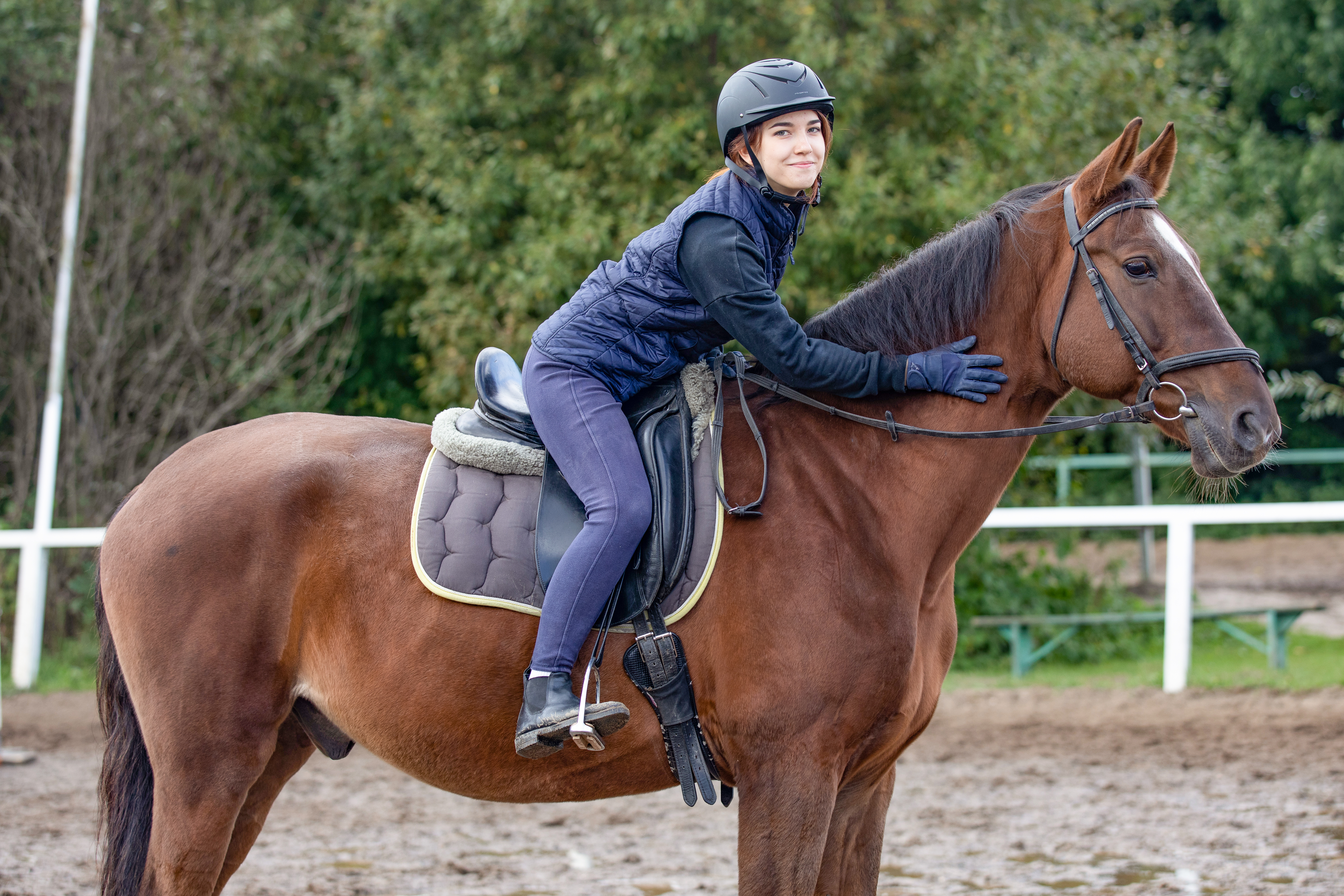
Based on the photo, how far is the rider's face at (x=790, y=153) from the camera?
9.36 ft

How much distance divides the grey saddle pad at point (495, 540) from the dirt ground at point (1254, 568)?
6.93 m

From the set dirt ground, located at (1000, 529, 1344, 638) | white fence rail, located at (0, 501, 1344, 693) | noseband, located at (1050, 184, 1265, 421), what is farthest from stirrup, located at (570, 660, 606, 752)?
dirt ground, located at (1000, 529, 1344, 638)

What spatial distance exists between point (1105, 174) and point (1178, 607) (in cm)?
526

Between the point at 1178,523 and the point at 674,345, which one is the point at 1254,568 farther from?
the point at 674,345

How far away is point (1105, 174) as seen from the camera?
9.00ft

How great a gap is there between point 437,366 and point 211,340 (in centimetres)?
261

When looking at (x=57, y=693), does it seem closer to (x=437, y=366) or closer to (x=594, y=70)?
(x=437, y=366)

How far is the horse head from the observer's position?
→ 2.57m

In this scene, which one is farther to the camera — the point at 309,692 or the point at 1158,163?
the point at 309,692

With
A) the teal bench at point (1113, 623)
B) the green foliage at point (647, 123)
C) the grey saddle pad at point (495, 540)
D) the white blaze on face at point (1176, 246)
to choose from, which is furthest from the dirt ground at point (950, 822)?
the green foliage at point (647, 123)

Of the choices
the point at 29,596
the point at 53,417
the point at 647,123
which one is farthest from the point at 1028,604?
the point at 53,417

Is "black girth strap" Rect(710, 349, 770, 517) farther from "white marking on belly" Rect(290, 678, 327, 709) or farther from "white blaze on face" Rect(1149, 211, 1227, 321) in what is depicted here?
"white marking on belly" Rect(290, 678, 327, 709)

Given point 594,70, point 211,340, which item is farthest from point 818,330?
point 211,340

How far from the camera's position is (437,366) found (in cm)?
968
